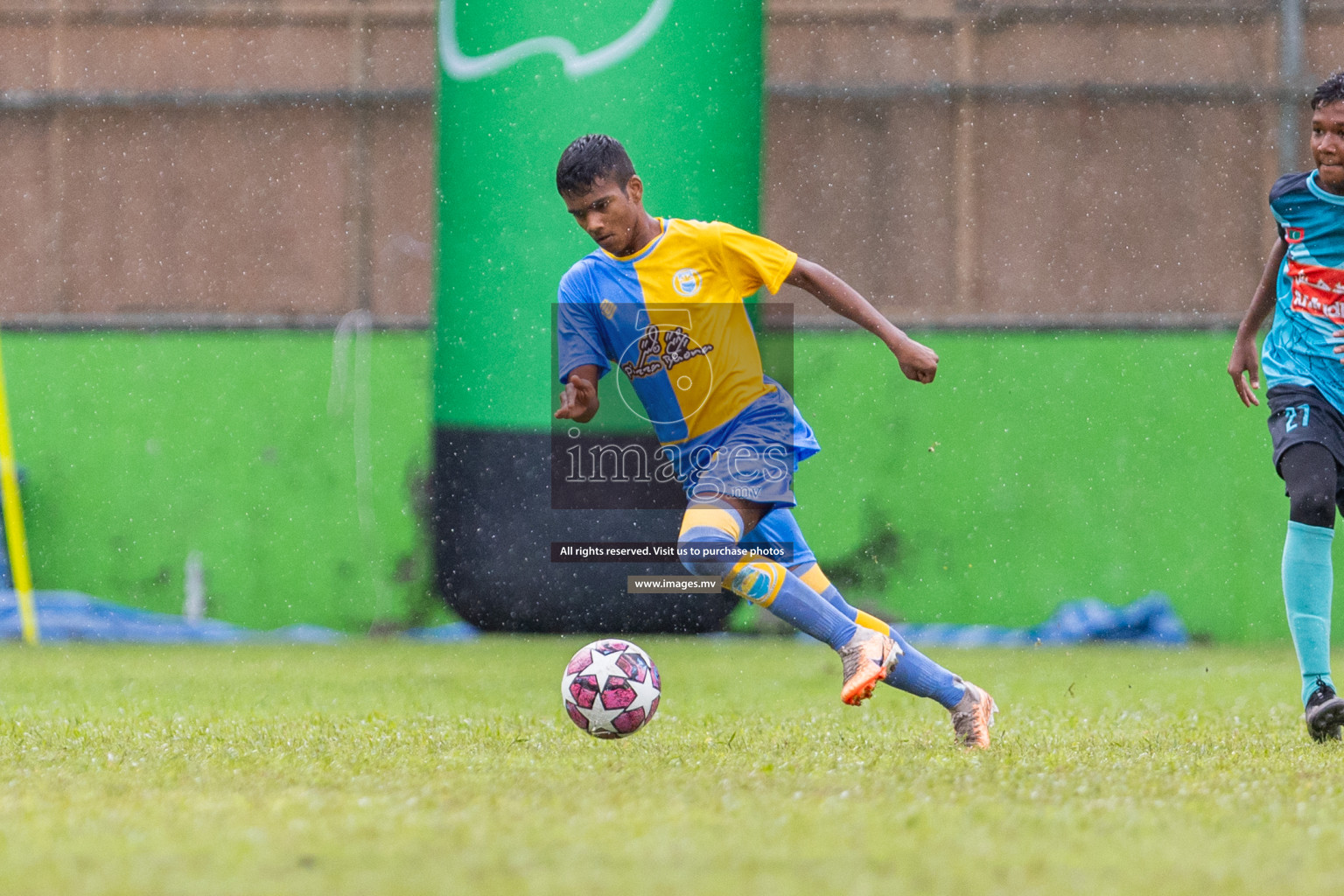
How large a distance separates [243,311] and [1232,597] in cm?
917

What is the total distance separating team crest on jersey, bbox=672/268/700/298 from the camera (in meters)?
4.35

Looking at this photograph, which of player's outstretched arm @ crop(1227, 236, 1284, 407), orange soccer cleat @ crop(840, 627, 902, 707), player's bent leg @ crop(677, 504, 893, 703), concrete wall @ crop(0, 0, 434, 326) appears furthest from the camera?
concrete wall @ crop(0, 0, 434, 326)

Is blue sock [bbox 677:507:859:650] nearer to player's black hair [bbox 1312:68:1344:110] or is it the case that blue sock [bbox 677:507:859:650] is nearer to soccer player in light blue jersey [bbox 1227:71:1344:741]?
soccer player in light blue jersey [bbox 1227:71:1344:741]

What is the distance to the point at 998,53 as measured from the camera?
14.9m

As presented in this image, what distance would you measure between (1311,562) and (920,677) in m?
1.12

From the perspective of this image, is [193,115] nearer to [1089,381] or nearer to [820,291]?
[1089,381]

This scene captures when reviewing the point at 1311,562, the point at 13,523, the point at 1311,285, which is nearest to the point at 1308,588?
the point at 1311,562

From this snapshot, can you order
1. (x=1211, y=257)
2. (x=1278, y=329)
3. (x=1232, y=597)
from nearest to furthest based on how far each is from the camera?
(x=1278, y=329) < (x=1232, y=597) < (x=1211, y=257)

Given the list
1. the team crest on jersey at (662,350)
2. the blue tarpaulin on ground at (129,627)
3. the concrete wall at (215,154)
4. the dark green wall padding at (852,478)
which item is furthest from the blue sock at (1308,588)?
the concrete wall at (215,154)

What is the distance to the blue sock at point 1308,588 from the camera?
4.33m

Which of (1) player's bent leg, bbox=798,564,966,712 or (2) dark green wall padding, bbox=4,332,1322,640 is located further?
(2) dark green wall padding, bbox=4,332,1322,640

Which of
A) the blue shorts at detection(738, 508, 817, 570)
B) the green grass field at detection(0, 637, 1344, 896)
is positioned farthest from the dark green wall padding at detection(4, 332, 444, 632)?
the blue shorts at detection(738, 508, 817, 570)

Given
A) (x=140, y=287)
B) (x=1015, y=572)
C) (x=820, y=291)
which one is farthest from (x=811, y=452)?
(x=140, y=287)

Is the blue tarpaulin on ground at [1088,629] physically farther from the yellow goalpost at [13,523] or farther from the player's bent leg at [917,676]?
the player's bent leg at [917,676]
